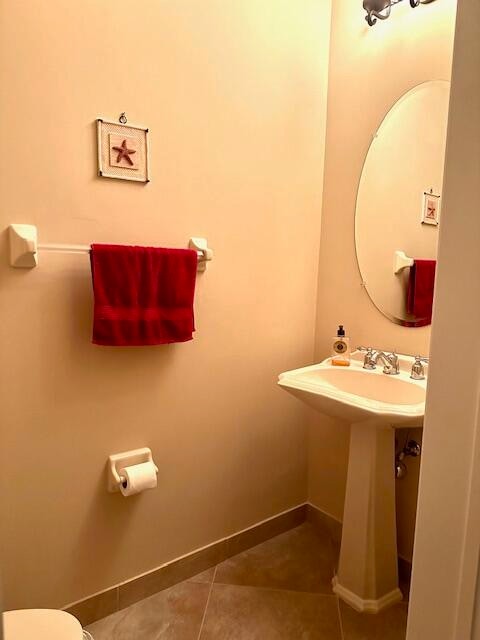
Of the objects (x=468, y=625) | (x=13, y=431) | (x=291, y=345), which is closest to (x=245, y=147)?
(x=291, y=345)

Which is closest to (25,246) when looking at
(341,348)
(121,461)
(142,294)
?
(142,294)

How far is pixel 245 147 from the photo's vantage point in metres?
1.66

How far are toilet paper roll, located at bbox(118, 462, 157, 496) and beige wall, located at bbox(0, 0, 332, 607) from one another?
100 millimetres

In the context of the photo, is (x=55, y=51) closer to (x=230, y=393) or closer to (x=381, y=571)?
(x=230, y=393)

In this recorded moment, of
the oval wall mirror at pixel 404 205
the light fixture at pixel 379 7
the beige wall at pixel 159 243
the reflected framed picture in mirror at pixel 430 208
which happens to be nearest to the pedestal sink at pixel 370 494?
the oval wall mirror at pixel 404 205

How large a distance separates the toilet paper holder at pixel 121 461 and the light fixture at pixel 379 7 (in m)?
1.91

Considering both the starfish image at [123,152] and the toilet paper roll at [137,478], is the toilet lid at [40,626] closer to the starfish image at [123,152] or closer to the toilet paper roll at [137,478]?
the toilet paper roll at [137,478]

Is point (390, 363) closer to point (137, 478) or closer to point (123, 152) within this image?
point (137, 478)

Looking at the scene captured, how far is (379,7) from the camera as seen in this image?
1.58 m

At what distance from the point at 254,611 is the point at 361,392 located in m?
0.93

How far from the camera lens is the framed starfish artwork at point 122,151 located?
52.5 inches

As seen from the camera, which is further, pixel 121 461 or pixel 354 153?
pixel 354 153

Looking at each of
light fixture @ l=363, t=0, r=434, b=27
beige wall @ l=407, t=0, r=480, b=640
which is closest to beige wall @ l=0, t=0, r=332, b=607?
light fixture @ l=363, t=0, r=434, b=27

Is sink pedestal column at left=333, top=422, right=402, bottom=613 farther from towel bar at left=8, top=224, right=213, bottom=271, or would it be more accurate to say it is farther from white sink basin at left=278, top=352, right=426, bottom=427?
towel bar at left=8, top=224, right=213, bottom=271
